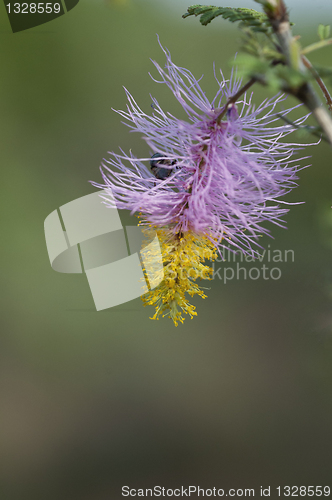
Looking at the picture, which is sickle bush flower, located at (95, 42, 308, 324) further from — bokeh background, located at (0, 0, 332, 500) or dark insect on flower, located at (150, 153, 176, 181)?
bokeh background, located at (0, 0, 332, 500)

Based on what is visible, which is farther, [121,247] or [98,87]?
[98,87]

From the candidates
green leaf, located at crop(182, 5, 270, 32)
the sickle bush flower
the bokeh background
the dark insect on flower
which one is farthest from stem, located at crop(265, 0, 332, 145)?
the bokeh background

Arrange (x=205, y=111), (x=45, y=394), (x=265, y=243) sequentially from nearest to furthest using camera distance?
(x=205, y=111)
(x=265, y=243)
(x=45, y=394)

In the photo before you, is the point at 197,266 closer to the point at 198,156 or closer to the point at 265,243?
the point at 198,156

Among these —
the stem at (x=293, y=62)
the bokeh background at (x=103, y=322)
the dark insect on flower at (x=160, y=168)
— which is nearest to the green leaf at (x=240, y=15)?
the stem at (x=293, y=62)

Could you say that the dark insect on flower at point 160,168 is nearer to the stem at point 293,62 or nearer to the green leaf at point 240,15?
the green leaf at point 240,15

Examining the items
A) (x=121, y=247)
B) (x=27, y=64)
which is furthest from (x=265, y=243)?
(x=27, y=64)
